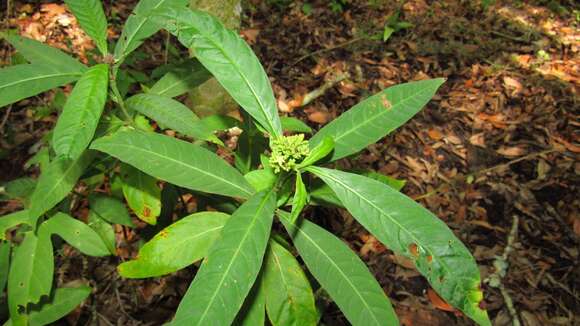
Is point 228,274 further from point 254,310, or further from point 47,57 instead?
point 47,57

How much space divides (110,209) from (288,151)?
1.19m

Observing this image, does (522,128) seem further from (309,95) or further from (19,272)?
(19,272)

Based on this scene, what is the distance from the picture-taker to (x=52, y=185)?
1559mm

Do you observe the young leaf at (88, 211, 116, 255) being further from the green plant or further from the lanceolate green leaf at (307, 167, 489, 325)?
the lanceolate green leaf at (307, 167, 489, 325)

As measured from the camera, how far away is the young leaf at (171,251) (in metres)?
1.34

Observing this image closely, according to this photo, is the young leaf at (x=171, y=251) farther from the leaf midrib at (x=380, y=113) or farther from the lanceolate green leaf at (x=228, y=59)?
the leaf midrib at (x=380, y=113)

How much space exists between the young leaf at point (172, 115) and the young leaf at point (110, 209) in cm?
70

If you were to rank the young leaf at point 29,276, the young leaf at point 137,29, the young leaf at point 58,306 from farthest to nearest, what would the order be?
the young leaf at point 58,306, the young leaf at point 29,276, the young leaf at point 137,29

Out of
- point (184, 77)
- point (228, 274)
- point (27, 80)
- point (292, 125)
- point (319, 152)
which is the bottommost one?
point (228, 274)

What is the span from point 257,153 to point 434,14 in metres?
4.57

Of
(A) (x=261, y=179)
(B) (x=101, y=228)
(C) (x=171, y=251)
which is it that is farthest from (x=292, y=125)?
(B) (x=101, y=228)

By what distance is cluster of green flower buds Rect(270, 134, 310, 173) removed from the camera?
1293 mm

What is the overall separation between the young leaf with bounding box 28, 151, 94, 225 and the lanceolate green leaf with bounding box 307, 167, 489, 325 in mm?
1186

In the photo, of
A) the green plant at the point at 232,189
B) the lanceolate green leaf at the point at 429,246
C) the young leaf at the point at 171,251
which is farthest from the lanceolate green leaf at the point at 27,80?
the lanceolate green leaf at the point at 429,246
